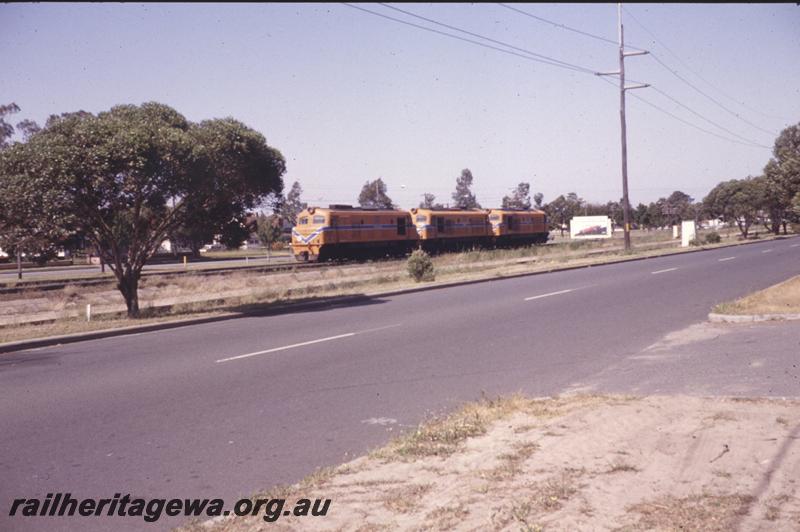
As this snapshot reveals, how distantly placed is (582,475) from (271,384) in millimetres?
5066

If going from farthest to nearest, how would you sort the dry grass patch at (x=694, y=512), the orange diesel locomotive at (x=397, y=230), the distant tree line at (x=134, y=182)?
the orange diesel locomotive at (x=397, y=230) < the distant tree line at (x=134, y=182) < the dry grass patch at (x=694, y=512)

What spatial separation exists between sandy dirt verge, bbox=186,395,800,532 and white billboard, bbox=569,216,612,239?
240 ft

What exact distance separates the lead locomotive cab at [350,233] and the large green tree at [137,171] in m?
22.2

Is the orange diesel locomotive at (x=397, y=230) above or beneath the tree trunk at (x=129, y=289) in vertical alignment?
above

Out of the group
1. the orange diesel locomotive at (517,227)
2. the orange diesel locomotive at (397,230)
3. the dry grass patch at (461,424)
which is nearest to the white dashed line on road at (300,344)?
the dry grass patch at (461,424)

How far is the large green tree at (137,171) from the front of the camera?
14609mm

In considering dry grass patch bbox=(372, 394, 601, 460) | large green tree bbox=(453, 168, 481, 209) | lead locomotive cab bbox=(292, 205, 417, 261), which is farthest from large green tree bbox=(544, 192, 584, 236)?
dry grass patch bbox=(372, 394, 601, 460)

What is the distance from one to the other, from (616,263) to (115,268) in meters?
22.9

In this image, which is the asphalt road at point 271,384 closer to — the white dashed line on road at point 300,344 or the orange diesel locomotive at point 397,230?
the white dashed line on road at point 300,344

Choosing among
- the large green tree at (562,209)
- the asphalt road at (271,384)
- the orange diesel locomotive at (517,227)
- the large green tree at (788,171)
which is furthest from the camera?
the large green tree at (562,209)

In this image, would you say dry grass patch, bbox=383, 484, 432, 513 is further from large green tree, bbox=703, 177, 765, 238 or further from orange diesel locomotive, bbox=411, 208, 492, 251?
large green tree, bbox=703, 177, 765, 238

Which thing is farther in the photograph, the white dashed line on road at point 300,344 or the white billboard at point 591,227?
the white billboard at point 591,227

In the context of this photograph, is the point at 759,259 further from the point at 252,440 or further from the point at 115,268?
the point at 252,440

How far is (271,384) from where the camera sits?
29.0ft
